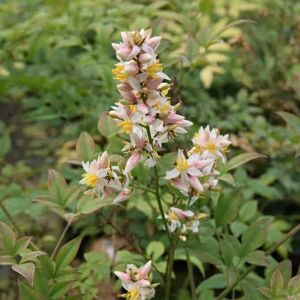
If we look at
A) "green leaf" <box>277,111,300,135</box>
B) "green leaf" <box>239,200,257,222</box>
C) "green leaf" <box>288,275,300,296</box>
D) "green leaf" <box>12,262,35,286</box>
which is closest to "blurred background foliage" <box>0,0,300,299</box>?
"green leaf" <box>239,200,257,222</box>

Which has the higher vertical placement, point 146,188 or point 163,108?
point 163,108

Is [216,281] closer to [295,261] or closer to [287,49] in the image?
[295,261]

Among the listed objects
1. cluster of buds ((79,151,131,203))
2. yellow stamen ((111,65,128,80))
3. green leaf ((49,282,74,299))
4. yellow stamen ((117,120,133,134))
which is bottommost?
green leaf ((49,282,74,299))

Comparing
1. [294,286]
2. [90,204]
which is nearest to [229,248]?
[294,286]

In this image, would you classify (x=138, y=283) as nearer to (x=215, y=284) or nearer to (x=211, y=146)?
(x=211, y=146)

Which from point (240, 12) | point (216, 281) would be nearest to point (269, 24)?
point (240, 12)

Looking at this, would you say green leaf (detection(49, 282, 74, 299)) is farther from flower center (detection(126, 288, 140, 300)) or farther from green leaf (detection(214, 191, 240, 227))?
green leaf (detection(214, 191, 240, 227))
